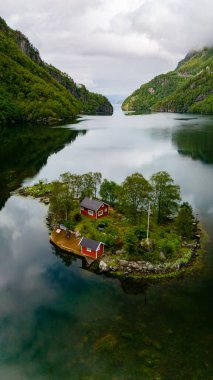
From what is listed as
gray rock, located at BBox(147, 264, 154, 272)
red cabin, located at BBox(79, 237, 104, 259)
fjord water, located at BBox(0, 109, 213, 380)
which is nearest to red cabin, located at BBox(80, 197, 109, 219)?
fjord water, located at BBox(0, 109, 213, 380)

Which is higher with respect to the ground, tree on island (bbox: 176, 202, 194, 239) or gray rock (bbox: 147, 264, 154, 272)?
tree on island (bbox: 176, 202, 194, 239)

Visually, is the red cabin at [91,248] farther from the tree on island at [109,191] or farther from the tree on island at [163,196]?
the tree on island at [109,191]

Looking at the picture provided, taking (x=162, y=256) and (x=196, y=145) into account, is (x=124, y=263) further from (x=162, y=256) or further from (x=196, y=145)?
(x=196, y=145)

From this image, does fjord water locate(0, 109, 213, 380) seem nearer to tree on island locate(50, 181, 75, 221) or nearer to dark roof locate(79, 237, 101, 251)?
dark roof locate(79, 237, 101, 251)

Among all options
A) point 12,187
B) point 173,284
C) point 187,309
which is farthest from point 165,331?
point 12,187

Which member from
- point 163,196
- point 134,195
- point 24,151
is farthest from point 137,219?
point 24,151

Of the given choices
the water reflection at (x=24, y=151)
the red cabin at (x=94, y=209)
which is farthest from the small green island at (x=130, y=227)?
the water reflection at (x=24, y=151)

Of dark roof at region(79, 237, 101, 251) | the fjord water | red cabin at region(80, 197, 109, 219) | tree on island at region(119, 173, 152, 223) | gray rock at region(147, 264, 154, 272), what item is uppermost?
tree on island at region(119, 173, 152, 223)
